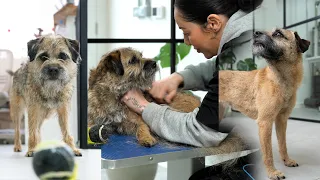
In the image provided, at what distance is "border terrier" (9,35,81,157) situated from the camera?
1440 millimetres

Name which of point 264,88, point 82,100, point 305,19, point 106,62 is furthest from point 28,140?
point 305,19

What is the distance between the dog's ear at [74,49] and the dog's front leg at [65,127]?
22 centimetres

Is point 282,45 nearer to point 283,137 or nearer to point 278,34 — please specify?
point 278,34

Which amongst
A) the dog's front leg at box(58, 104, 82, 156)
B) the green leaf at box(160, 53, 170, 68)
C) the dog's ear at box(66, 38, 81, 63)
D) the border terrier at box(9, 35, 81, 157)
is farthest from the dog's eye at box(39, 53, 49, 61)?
the green leaf at box(160, 53, 170, 68)

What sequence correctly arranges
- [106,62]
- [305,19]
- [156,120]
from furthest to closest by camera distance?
1. [106,62]
2. [156,120]
3. [305,19]

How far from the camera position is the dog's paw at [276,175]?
1.24 meters

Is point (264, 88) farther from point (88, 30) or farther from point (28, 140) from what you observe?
point (28, 140)

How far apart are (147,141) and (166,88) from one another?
369mm

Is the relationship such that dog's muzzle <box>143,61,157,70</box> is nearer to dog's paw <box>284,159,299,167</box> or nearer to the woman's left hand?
the woman's left hand

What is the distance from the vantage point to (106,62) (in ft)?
5.13

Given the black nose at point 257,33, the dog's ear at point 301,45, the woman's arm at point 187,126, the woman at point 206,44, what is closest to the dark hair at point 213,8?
the woman at point 206,44

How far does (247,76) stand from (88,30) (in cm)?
82

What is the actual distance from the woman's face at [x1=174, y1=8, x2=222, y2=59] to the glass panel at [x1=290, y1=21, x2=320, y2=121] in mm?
367

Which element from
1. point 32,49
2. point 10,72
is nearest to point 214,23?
point 32,49
